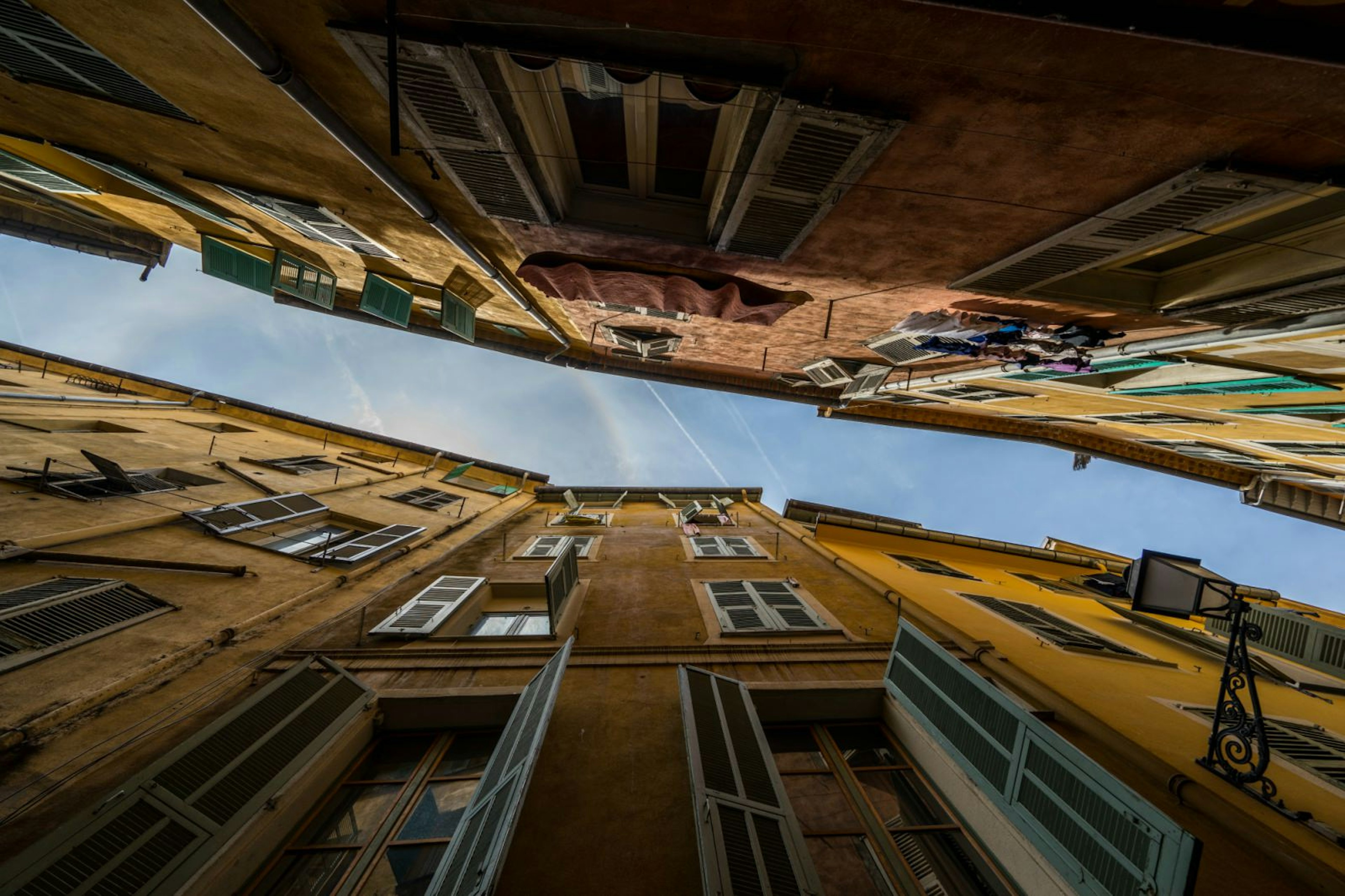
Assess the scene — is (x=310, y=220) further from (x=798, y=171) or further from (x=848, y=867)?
(x=848, y=867)

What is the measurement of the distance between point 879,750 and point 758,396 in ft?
37.8

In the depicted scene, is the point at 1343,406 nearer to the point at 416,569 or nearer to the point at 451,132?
the point at 451,132

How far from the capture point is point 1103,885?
2881mm

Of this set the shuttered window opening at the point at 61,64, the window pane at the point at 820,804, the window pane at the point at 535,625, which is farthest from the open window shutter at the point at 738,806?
the shuttered window opening at the point at 61,64

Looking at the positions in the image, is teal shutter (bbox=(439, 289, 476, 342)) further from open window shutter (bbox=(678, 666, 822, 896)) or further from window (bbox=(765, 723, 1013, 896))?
window (bbox=(765, 723, 1013, 896))

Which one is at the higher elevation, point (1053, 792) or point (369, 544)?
point (1053, 792)

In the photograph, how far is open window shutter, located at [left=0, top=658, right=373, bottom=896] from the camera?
2602mm

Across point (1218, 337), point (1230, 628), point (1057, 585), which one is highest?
point (1218, 337)

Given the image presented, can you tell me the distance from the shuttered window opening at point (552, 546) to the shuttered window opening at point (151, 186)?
8041mm

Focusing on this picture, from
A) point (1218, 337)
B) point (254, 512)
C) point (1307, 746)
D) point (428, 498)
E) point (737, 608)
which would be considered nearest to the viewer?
point (1307, 746)

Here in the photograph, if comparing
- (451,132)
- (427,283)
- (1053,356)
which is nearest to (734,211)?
(451,132)

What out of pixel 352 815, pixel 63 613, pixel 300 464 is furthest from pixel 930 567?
pixel 300 464

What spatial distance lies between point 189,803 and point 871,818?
17.3 feet

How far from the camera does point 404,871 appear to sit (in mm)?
3604
